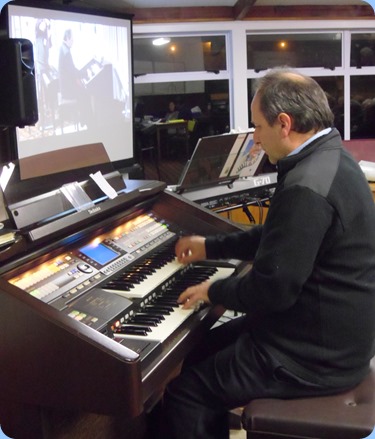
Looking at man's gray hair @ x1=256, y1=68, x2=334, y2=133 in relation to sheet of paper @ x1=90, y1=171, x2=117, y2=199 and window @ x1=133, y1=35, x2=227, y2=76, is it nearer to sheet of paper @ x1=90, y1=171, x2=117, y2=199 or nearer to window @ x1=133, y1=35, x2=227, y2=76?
sheet of paper @ x1=90, y1=171, x2=117, y2=199

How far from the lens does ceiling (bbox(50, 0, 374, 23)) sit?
→ 4.83 meters

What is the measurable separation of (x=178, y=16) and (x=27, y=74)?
3.33 meters

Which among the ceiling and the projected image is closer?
the projected image

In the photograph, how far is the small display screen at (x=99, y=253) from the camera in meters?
1.88

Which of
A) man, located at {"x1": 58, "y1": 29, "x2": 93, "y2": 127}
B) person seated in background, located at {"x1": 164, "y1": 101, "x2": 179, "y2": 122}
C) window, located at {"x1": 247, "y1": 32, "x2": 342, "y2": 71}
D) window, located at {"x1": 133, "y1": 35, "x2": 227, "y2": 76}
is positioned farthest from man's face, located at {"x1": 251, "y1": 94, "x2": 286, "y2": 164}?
window, located at {"x1": 247, "y1": 32, "x2": 342, "y2": 71}

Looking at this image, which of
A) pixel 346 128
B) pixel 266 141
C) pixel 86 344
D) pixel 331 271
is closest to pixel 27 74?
pixel 266 141

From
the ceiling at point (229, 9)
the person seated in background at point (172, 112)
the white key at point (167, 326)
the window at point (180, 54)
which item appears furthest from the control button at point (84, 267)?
the person seated in background at point (172, 112)

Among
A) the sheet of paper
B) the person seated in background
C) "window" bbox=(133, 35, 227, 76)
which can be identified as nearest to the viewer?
the sheet of paper

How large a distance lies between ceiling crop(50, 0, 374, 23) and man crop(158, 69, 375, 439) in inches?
131

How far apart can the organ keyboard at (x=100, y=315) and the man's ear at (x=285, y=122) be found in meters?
0.65

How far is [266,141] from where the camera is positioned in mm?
1729

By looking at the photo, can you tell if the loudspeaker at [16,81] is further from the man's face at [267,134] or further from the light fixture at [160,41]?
the light fixture at [160,41]

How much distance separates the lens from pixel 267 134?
172 cm

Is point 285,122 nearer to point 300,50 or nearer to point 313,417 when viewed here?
point 313,417
